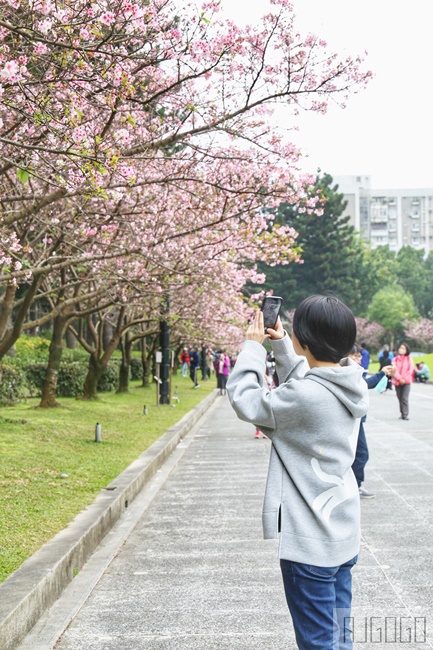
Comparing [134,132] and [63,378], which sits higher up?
[134,132]

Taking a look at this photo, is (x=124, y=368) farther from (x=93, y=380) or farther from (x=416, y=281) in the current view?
(x=416, y=281)

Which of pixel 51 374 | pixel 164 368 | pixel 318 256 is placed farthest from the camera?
pixel 318 256

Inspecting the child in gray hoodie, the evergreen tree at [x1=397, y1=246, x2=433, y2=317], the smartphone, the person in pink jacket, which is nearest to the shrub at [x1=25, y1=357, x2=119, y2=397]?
the person in pink jacket

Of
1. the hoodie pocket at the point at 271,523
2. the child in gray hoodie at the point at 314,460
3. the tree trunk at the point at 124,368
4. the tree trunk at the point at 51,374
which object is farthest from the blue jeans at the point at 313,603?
the tree trunk at the point at 124,368

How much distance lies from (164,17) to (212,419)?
48.3 feet

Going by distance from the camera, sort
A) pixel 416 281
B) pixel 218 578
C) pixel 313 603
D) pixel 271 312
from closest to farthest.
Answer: pixel 313 603 → pixel 271 312 → pixel 218 578 → pixel 416 281

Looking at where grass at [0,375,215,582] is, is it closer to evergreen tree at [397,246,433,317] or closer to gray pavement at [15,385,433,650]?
gray pavement at [15,385,433,650]

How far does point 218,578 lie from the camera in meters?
6.12

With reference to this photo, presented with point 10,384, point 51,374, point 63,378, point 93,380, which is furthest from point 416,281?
point 10,384

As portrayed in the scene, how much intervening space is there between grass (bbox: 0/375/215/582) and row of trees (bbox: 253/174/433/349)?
4267 centimetres

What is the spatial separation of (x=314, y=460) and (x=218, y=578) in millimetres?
3230

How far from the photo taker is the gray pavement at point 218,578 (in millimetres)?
4910

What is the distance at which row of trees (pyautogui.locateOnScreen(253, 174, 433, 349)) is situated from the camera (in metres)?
76.9

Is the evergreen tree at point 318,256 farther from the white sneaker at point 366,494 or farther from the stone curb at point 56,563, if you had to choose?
the stone curb at point 56,563
